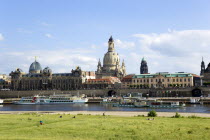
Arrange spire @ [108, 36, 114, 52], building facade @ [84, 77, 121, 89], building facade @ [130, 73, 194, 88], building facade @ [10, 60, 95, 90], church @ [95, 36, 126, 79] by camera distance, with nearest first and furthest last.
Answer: building facade @ [130, 73, 194, 88], building facade @ [84, 77, 121, 89], building facade @ [10, 60, 95, 90], church @ [95, 36, 126, 79], spire @ [108, 36, 114, 52]

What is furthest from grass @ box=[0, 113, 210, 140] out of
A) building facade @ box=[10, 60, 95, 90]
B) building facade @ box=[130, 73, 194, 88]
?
building facade @ box=[10, 60, 95, 90]

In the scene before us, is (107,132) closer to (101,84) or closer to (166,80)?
(166,80)

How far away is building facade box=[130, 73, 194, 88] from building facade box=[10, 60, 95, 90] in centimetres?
3049

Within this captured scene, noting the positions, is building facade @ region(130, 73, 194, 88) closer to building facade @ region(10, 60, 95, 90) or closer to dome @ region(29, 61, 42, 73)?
building facade @ region(10, 60, 95, 90)

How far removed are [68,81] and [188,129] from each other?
131 m

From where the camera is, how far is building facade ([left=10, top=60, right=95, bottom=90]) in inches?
6378

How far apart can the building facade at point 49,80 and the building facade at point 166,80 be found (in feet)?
100

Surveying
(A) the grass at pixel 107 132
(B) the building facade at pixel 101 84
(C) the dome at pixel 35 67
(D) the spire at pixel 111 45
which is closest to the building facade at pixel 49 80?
(B) the building facade at pixel 101 84

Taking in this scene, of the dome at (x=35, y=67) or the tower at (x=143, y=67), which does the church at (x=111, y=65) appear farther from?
the dome at (x=35, y=67)

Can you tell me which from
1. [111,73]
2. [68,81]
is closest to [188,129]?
[68,81]

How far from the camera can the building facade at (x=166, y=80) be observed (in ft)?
454

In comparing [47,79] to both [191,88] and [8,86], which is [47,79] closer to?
[8,86]

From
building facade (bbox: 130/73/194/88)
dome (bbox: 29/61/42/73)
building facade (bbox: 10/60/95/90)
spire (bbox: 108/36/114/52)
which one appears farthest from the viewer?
spire (bbox: 108/36/114/52)

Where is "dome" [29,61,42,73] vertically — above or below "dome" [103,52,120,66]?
below
